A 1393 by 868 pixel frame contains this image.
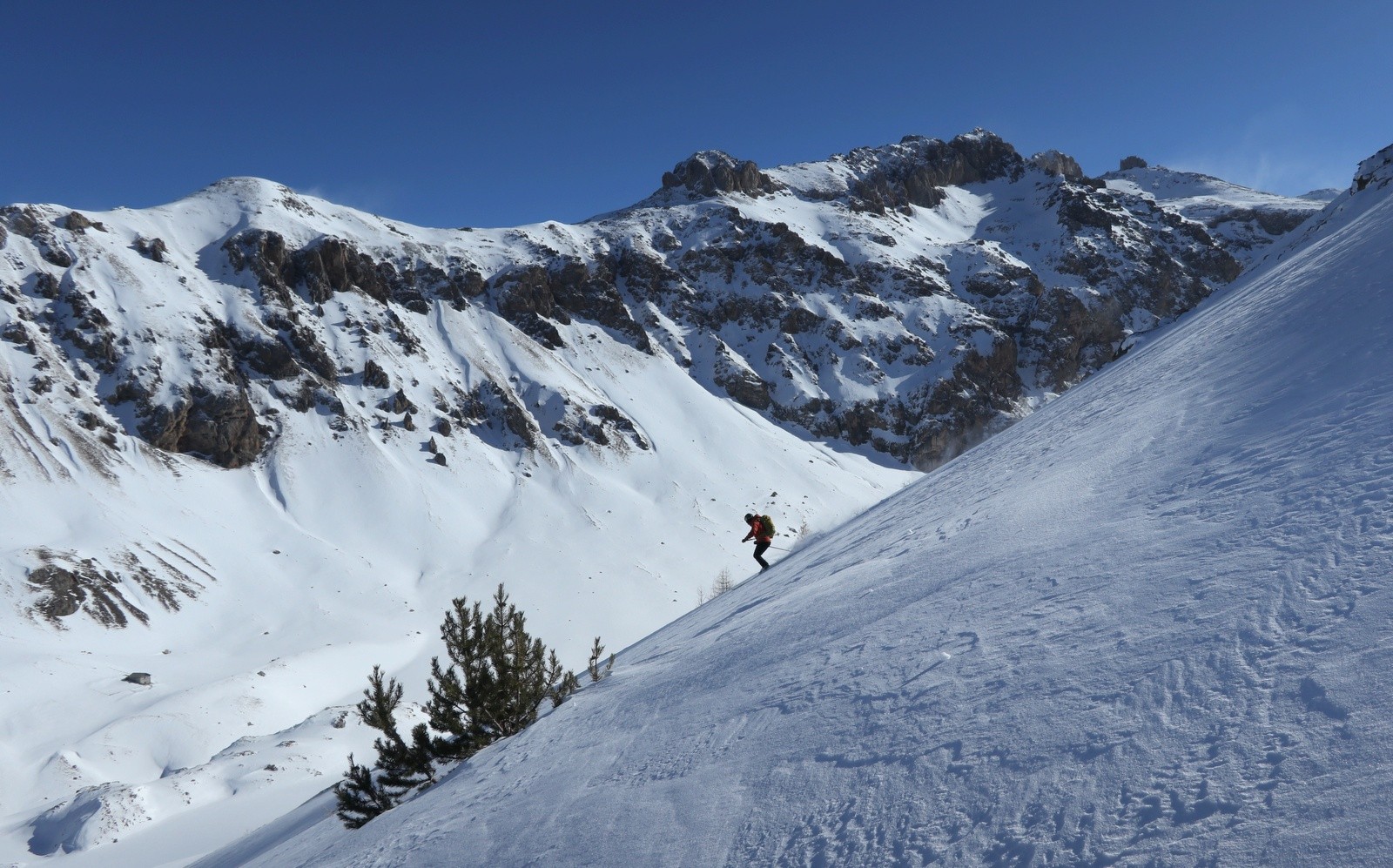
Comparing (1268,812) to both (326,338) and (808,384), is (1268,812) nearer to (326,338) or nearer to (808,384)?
(326,338)

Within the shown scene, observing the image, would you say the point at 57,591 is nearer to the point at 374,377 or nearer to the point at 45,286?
the point at 374,377

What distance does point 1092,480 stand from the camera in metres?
6.99

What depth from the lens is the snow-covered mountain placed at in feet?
100

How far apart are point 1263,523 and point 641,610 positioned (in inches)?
1631

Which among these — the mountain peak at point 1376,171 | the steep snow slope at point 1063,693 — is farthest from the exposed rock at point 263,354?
the mountain peak at point 1376,171

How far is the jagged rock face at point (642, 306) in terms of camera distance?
5409 cm

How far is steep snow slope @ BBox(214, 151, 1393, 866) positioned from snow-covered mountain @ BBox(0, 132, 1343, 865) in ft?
56.4

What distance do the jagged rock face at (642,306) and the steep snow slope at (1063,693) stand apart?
2481cm

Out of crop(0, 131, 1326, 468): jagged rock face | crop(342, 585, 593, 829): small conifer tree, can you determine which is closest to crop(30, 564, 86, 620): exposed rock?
crop(0, 131, 1326, 468): jagged rock face

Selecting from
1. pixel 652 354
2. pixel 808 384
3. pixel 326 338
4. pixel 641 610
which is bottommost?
pixel 641 610

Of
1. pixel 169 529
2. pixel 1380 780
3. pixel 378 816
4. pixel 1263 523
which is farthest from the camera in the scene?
pixel 169 529

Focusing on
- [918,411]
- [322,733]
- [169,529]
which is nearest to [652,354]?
[918,411]

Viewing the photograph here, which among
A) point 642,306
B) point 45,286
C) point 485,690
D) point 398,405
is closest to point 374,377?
point 398,405

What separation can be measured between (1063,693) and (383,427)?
5996 cm
